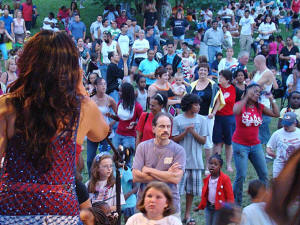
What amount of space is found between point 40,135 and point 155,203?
2.61 meters

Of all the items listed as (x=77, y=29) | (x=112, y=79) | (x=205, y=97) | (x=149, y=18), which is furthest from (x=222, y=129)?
(x=149, y=18)

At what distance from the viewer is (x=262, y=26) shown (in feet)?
73.5

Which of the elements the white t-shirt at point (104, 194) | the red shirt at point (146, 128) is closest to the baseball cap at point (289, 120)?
the red shirt at point (146, 128)

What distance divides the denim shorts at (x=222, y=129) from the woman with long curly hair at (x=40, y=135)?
674 cm

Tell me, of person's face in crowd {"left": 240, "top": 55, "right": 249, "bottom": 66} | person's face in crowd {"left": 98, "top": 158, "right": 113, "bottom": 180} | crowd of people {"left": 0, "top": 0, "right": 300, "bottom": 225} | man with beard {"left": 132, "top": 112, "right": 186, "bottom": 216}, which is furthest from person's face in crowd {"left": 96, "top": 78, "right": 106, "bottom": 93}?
person's face in crowd {"left": 240, "top": 55, "right": 249, "bottom": 66}

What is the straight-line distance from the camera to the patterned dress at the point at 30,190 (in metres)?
2.12

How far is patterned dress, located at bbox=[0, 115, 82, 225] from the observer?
2.12m

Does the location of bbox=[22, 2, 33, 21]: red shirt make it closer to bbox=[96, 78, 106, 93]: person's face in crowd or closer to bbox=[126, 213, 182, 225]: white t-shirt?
bbox=[96, 78, 106, 93]: person's face in crowd

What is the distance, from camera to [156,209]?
15.0ft

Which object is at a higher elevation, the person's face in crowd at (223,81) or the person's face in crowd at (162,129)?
the person's face in crowd at (223,81)

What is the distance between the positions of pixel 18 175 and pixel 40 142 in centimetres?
16

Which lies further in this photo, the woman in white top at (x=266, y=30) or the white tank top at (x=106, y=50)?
the woman in white top at (x=266, y=30)

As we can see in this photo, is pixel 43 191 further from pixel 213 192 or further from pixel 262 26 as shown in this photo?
pixel 262 26

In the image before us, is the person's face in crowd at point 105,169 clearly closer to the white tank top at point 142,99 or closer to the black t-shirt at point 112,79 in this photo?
the white tank top at point 142,99
